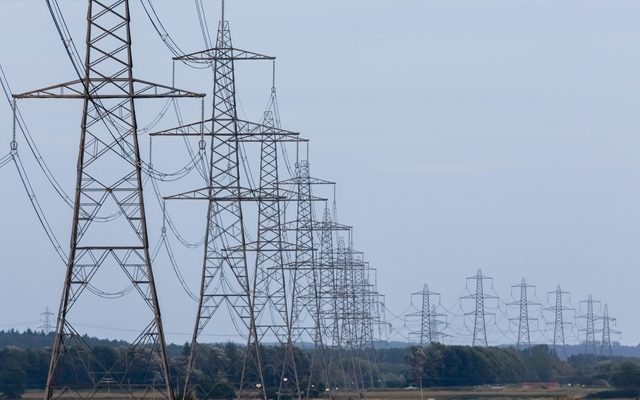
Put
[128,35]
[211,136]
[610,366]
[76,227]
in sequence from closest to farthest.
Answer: [76,227] → [128,35] → [211,136] → [610,366]

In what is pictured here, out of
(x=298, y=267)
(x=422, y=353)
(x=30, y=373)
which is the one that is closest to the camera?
(x=298, y=267)

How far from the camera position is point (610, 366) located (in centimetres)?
Answer: 18875

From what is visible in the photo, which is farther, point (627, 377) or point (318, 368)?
point (627, 377)

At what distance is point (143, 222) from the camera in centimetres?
4456

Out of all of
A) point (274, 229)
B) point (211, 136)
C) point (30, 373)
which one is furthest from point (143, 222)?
point (30, 373)

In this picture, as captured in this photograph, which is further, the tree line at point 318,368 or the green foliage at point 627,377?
the green foliage at point 627,377

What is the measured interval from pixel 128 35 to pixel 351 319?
80.0 m

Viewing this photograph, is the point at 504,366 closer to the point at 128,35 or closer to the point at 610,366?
the point at 610,366

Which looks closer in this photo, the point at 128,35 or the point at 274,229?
the point at 128,35

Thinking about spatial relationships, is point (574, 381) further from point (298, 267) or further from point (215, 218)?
point (215, 218)

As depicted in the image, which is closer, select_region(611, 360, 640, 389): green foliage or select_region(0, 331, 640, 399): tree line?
select_region(0, 331, 640, 399): tree line

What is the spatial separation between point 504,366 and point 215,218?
130m

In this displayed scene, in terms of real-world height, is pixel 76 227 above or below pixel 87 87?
below

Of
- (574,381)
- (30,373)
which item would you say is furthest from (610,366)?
(30,373)
